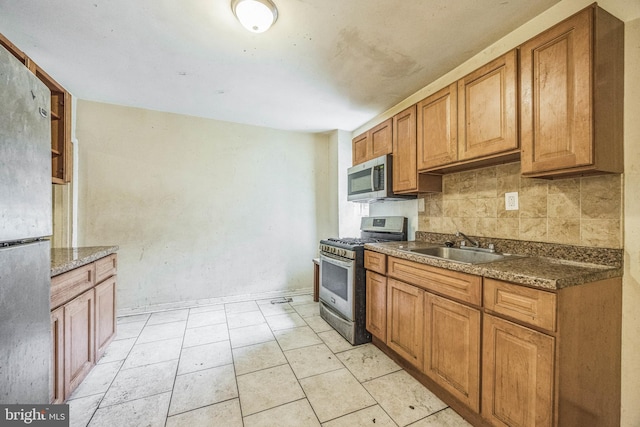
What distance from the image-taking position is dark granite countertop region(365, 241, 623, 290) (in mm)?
1107

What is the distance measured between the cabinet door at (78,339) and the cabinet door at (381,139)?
2.79 meters

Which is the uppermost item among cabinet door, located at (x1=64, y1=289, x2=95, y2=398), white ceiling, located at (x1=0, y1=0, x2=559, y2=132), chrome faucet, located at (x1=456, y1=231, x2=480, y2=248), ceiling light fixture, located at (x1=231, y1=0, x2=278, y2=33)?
white ceiling, located at (x1=0, y1=0, x2=559, y2=132)

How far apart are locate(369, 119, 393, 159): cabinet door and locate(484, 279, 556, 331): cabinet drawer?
1.66 metres

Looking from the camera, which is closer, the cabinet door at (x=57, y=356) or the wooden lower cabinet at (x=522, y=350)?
the wooden lower cabinet at (x=522, y=350)

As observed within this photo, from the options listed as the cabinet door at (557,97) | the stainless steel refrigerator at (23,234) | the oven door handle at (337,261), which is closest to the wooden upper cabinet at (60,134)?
the stainless steel refrigerator at (23,234)

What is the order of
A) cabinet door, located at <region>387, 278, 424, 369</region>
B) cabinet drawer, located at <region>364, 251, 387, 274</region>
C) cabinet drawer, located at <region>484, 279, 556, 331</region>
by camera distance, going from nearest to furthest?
1. cabinet drawer, located at <region>484, 279, 556, 331</region>
2. cabinet door, located at <region>387, 278, 424, 369</region>
3. cabinet drawer, located at <region>364, 251, 387, 274</region>

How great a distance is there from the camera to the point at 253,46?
1904 millimetres

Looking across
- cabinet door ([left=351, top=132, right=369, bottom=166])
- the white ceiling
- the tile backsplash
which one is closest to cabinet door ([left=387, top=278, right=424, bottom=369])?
the tile backsplash

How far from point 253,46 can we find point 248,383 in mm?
2456

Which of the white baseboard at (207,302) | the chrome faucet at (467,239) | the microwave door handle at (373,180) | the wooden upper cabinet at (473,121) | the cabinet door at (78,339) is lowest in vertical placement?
the white baseboard at (207,302)

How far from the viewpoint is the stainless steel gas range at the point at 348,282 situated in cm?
235

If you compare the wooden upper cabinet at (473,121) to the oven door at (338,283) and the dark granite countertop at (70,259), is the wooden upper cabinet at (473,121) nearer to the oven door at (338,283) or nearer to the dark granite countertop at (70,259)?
the oven door at (338,283)

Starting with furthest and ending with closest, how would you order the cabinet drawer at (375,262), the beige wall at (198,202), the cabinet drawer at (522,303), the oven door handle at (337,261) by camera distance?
the beige wall at (198,202) → the oven door handle at (337,261) → the cabinet drawer at (375,262) → the cabinet drawer at (522,303)

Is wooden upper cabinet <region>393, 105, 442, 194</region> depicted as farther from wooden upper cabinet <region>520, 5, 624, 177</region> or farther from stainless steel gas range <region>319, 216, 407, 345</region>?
wooden upper cabinet <region>520, 5, 624, 177</region>
